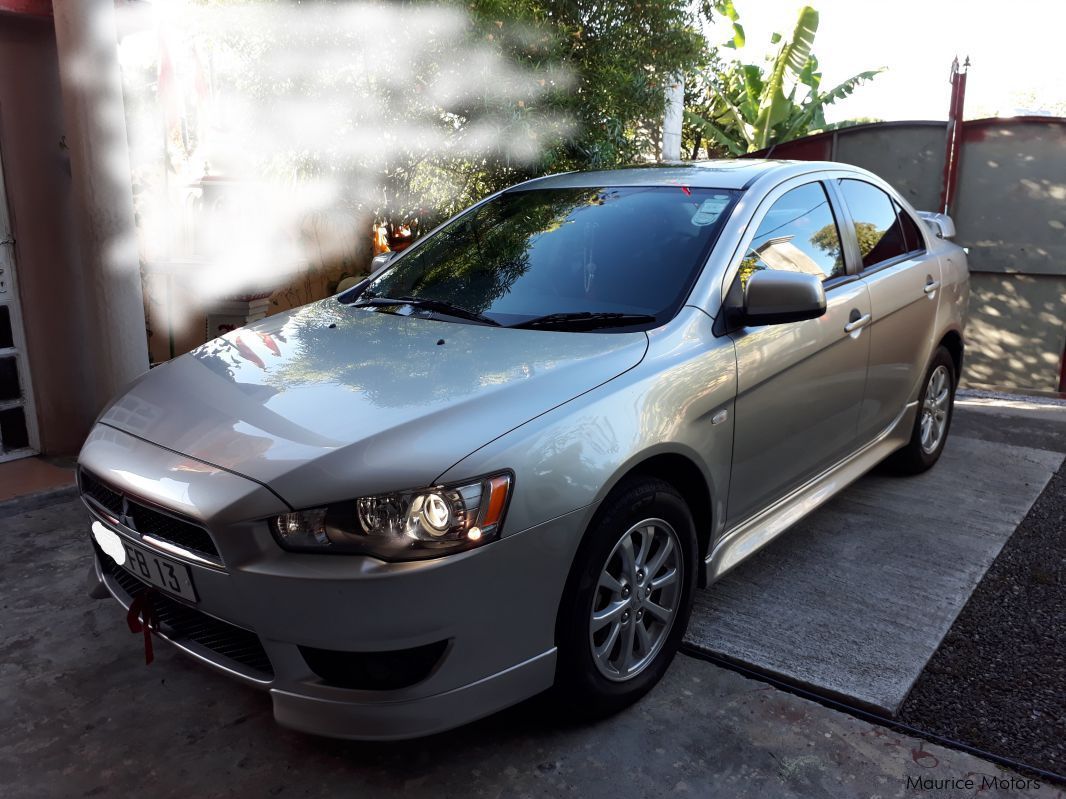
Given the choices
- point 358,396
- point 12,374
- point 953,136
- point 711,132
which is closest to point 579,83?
point 12,374

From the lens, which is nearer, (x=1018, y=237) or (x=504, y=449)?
(x=504, y=449)

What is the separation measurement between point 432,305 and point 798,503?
1.62m

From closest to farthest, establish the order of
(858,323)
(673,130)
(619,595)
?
(619,595) → (858,323) → (673,130)

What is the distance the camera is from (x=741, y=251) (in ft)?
10.6

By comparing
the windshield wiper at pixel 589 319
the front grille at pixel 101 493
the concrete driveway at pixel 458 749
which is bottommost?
the concrete driveway at pixel 458 749

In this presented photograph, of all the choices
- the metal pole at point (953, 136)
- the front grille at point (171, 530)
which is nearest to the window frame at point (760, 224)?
the front grille at point (171, 530)

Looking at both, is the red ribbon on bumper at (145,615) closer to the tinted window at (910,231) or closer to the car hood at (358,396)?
the car hood at (358,396)

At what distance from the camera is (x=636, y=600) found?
→ 109 inches

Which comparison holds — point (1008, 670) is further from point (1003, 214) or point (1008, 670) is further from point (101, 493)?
point (1003, 214)

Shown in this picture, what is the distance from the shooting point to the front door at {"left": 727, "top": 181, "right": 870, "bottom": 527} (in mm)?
3178

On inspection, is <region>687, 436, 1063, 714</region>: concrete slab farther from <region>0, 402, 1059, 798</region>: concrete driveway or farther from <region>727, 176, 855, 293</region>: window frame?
<region>727, 176, 855, 293</region>: window frame

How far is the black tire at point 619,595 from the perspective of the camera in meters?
2.51

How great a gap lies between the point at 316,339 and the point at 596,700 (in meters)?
1.50

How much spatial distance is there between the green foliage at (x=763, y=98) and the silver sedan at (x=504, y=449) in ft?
35.4
